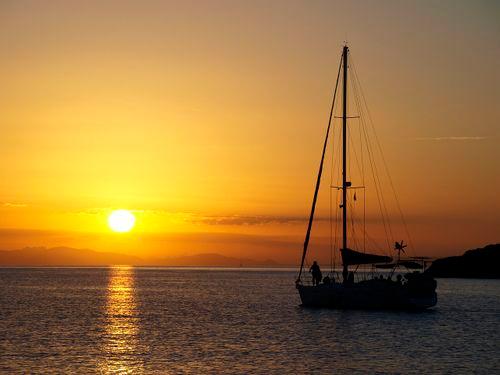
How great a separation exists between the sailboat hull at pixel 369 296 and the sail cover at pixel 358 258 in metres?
1.91

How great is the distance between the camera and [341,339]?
49.3 m

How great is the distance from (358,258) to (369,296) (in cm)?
357

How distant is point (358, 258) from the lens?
63500 millimetres

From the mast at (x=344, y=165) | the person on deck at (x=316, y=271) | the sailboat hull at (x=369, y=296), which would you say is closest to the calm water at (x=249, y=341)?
the sailboat hull at (x=369, y=296)

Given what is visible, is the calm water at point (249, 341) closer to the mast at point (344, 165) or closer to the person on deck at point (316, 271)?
the person on deck at point (316, 271)

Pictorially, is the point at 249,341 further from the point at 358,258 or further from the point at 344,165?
the point at 344,165

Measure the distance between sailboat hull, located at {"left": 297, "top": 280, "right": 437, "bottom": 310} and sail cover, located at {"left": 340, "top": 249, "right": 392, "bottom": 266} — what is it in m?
1.91

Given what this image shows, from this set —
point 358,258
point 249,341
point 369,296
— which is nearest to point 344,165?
point 358,258

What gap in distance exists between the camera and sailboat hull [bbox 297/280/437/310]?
209 feet

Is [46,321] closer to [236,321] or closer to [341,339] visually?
[236,321]

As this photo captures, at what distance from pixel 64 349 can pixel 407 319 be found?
3071 centimetres

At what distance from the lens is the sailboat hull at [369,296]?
63.8m

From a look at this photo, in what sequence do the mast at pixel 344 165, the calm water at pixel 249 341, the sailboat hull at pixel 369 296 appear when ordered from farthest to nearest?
the sailboat hull at pixel 369 296
the mast at pixel 344 165
the calm water at pixel 249 341

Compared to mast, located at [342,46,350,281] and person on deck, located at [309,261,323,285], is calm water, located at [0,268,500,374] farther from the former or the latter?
mast, located at [342,46,350,281]
